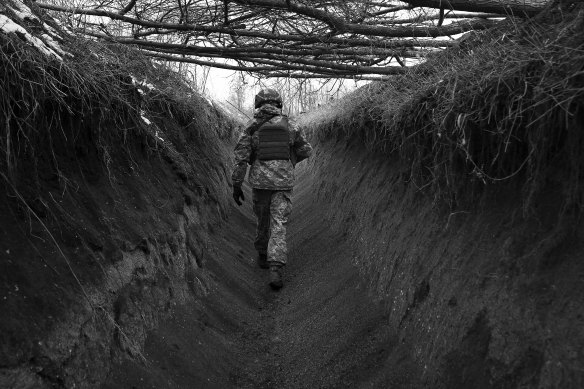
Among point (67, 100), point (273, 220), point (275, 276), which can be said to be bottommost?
point (275, 276)

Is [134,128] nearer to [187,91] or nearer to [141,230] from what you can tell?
[141,230]

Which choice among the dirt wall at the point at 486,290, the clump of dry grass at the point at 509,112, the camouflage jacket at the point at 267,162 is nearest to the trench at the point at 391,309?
the dirt wall at the point at 486,290

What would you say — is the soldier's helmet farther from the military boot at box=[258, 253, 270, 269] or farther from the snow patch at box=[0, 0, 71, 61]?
the snow patch at box=[0, 0, 71, 61]

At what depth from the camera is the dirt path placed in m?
2.94

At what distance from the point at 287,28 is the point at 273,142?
174 centimetres

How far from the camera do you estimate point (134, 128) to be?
3.72 metres

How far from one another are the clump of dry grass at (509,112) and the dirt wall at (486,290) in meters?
0.13

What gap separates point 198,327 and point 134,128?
182 centimetres

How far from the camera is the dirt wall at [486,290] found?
1695mm

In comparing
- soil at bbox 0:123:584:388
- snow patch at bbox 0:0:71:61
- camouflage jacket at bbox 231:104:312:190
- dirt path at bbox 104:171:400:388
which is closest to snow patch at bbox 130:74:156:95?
soil at bbox 0:123:584:388

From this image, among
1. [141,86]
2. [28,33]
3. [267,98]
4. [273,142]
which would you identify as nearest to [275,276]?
[273,142]

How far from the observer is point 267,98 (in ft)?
20.3

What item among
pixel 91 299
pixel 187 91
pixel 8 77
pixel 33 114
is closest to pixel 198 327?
pixel 91 299

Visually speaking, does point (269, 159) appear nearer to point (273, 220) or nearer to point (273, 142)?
point (273, 142)
